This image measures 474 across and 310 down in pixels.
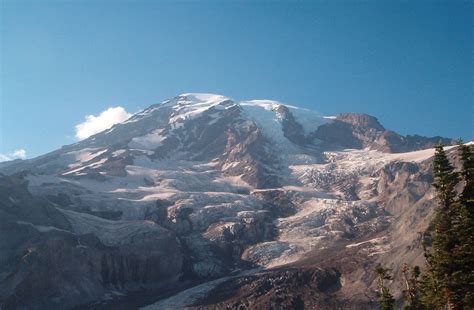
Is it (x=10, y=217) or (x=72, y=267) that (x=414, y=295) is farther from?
(x=10, y=217)

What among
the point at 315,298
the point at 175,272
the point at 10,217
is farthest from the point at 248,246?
the point at 10,217

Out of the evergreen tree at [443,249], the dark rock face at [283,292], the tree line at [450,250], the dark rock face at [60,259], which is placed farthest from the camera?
the dark rock face at [60,259]

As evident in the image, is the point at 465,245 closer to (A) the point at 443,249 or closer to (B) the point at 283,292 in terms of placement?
(A) the point at 443,249

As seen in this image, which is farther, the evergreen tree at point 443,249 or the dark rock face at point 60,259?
the dark rock face at point 60,259

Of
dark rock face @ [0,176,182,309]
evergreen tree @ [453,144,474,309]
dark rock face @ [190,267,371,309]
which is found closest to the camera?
evergreen tree @ [453,144,474,309]

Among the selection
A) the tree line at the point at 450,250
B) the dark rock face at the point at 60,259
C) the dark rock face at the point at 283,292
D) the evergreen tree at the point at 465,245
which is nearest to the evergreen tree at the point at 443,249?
the tree line at the point at 450,250

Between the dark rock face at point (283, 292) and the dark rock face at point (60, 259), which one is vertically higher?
the dark rock face at point (60, 259)

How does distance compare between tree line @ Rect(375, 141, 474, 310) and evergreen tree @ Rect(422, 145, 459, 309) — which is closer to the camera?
tree line @ Rect(375, 141, 474, 310)

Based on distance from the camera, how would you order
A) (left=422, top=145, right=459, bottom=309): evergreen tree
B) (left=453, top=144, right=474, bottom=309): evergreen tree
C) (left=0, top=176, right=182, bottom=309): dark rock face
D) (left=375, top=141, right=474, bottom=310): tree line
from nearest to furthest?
(left=453, top=144, right=474, bottom=309): evergreen tree, (left=375, top=141, right=474, bottom=310): tree line, (left=422, top=145, right=459, bottom=309): evergreen tree, (left=0, top=176, right=182, bottom=309): dark rock face

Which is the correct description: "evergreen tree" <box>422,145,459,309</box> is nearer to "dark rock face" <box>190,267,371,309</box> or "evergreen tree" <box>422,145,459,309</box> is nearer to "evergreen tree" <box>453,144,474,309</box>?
"evergreen tree" <box>453,144,474,309</box>

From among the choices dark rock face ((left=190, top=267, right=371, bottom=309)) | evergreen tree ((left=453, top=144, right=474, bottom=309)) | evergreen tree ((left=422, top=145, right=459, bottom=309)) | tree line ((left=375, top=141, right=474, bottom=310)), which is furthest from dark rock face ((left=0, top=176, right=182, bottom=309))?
evergreen tree ((left=453, top=144, right=474, bottom=309))

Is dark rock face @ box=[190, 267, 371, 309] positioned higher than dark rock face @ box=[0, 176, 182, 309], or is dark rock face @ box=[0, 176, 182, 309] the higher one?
dark rock face @ box=[0, 176, 182, 309]

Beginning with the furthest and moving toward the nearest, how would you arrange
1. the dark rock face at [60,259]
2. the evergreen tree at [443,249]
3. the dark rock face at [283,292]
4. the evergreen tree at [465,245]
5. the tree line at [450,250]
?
1. the dark rock face at [60,259]
2. the dark rock face at [283,292]
3. the evergreen tree at [443,249]
4. the tree line at [450,250]
5. the evergreen tree at [465,245]

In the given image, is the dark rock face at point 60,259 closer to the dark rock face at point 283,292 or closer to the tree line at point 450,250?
the dark rock face at point 283,292
